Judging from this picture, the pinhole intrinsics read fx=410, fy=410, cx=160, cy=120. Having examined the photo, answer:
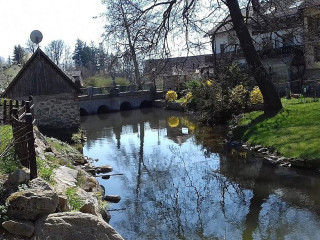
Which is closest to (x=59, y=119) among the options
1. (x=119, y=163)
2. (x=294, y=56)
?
(x=119, y=163)

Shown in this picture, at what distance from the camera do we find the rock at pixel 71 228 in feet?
19.0

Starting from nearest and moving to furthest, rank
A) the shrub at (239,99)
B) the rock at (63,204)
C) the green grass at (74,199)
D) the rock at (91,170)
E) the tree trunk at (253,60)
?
the rock at (63,204) → the green grass at (74,199) → the rock at (91,170) → the tree trunk at (253,60) → the shrub at (239,99)

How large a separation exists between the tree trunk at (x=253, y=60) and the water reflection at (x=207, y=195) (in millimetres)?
3144

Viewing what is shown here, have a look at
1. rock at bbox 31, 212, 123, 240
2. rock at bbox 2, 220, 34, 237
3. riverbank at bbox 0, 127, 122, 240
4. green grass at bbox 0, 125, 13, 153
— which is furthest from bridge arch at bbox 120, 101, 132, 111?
rock at bbox 2, 220, 34, 237

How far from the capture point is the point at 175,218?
925cm

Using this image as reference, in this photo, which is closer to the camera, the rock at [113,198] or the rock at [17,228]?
the rock at [17,228]

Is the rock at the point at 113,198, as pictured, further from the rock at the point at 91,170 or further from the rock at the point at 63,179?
the rock at the point at 91,170

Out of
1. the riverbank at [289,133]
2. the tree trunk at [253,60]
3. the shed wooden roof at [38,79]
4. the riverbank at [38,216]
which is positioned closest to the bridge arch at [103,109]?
the shed wooden roof at [38,79]

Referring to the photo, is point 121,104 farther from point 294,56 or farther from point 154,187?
point 154,187

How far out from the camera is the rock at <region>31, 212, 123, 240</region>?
5.78m

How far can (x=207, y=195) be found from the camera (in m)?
10.8

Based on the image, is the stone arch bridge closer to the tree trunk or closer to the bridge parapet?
the bridge parapet

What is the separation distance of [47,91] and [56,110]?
1.23m

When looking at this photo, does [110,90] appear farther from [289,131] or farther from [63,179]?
[63,179]
